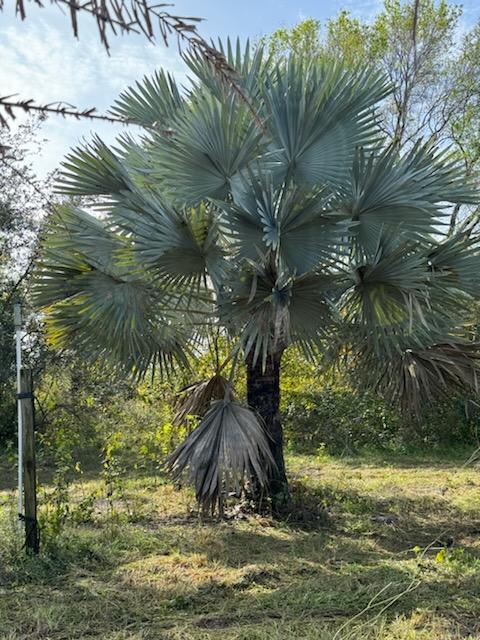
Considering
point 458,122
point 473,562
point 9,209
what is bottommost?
point 473,562

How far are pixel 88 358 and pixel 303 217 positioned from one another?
257 cm

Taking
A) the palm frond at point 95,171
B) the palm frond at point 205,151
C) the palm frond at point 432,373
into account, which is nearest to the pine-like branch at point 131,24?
the palm frond at point 205,151

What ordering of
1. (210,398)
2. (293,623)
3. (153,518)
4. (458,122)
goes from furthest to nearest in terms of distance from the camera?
(458,122), (210,398), (153,518), (293,623)

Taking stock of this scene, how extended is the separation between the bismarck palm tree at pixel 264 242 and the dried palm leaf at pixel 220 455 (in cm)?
1

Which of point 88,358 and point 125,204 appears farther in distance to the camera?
point 88,358

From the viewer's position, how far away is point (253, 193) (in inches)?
198

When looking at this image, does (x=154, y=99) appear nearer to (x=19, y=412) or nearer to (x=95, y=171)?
(x=95, y=171)

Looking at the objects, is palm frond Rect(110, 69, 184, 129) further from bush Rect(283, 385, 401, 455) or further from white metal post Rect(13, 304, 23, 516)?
bush Rect(283, 385, 401, 455)

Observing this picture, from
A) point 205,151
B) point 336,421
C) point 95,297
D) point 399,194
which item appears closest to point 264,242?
point 205,151

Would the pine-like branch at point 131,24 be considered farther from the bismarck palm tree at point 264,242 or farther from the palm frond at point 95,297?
the palm frond at point 95,297

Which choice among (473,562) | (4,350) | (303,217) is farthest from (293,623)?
(4,350)

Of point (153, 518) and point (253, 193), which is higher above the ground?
point (253, 193)

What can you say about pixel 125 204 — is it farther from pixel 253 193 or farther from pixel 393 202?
pixel 393 202

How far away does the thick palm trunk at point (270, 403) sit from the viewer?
6312 millimetres
